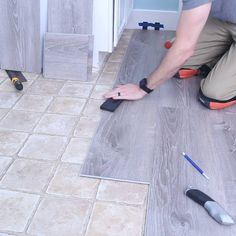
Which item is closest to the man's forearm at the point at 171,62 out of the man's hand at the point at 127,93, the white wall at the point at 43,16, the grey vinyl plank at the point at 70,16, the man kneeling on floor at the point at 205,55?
the man kneeling on floor at the point at 205,55

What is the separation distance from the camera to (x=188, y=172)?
1.37 meters

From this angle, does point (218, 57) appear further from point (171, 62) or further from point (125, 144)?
point (125, 144)

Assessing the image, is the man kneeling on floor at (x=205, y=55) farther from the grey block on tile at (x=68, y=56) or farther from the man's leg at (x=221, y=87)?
the grey block on tile at (x=68, y=56)

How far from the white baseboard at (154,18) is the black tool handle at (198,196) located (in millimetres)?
2210

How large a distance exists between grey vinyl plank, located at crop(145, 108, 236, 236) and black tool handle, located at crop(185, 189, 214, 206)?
0.02m

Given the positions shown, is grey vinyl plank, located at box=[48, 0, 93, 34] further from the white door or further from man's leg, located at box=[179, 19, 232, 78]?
man's leg, located at box=[179, 19, 232, 78]

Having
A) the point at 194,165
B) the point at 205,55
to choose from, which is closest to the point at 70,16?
the point at 205,55

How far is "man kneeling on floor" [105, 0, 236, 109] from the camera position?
147 centimetres

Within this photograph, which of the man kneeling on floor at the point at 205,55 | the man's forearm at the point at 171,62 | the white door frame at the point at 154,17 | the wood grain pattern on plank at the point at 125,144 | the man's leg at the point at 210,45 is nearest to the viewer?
the wood grain pattern on plank at the point at 125,144

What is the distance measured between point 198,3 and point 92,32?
0.88 meters

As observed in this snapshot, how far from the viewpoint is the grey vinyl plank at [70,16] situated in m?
2.04

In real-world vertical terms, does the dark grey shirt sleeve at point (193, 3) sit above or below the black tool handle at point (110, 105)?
above

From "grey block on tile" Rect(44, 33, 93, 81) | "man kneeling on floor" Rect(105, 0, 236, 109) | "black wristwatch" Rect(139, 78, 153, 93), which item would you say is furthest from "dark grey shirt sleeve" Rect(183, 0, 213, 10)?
"grey block on tile" Rect(44, 33, 93, 81)

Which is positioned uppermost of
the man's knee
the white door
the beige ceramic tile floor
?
the white door
